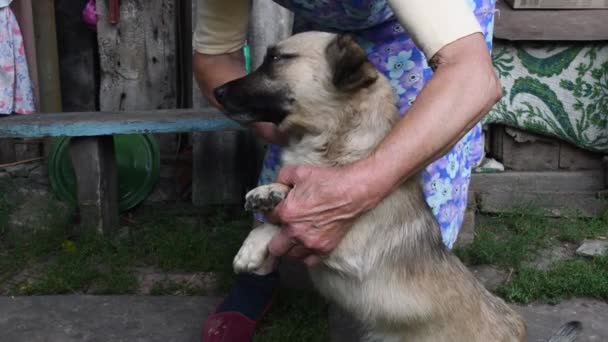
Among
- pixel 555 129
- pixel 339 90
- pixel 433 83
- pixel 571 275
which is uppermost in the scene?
pixel 433 83

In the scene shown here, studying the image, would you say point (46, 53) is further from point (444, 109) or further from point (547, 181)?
point (444, 109)

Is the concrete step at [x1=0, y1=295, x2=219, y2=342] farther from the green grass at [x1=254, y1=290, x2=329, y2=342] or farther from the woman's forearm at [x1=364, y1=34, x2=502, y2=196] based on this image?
the woman's forearm at [x1=364, y1=34, x2=502, y2=196]

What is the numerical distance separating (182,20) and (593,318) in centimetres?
320

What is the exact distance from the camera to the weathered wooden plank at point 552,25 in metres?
4.39

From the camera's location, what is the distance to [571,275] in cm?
368

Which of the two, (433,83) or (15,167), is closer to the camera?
(433,83)

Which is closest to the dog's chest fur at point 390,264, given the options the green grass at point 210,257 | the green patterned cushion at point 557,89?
the green grass at point 210,257

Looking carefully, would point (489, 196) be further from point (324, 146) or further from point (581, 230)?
point (324, 146)

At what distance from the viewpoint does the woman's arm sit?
193cm

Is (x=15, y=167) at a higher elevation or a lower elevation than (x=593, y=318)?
lower

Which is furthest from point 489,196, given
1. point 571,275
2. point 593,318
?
point 593,318

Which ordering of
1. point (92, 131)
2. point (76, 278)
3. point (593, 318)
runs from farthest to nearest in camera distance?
point (92, 131) → point (76, 278) → point (593, 318)

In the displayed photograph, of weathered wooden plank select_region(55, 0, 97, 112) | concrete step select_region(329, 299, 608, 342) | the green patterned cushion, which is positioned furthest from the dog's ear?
weathered wooden plank select_region(55, 0, 97, 112)

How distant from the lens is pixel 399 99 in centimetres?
256
